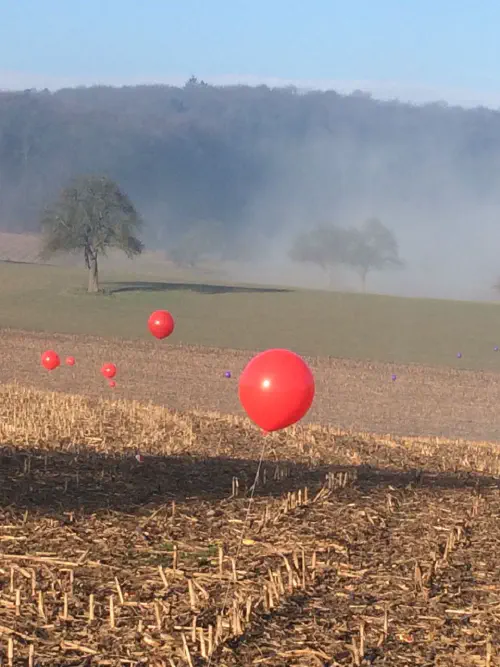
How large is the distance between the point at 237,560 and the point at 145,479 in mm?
3266

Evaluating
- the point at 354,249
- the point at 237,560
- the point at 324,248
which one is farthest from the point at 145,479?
the point at 324,248

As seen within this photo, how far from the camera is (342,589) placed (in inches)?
302

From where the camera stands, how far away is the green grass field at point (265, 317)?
50719 millimetres

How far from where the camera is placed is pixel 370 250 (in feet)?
404

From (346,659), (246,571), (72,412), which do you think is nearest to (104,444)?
(72,412)

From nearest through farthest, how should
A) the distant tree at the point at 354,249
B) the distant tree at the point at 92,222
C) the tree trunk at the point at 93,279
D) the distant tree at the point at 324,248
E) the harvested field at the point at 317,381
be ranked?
the harvested field at the point at 317,381, the distant tree at the point at 92,222, the tree trunk at the point at 93,279, the distant tree at the point at 354,249, the distant tree at the point at 324,248

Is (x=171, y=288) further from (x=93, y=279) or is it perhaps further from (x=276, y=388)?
(x=276, y=388)

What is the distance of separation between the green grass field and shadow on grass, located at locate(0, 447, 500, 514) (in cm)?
3386

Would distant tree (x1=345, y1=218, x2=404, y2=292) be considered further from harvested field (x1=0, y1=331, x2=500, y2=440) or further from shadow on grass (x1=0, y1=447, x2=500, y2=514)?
shadow on grass (x1=0, y1=447, x2=500, y2=514)

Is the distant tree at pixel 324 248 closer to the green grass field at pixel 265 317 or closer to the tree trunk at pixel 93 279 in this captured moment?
the green grass field at pixel 265 317

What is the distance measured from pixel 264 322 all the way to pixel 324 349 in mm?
10420

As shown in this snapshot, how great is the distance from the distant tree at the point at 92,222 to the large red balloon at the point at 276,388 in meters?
58.5

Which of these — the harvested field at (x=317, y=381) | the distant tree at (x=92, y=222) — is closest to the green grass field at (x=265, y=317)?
the distant tree at (x=92, y=222)

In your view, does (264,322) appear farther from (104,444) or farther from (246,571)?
(246,571)
